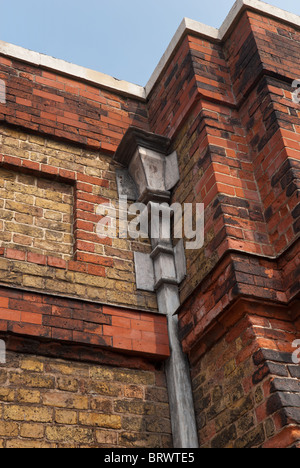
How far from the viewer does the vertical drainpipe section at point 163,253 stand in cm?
381

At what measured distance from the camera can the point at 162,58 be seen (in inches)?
224

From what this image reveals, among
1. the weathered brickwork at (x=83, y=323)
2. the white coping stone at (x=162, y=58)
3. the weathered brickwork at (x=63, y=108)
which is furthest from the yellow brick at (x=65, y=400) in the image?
the white coping stone at (x=162, y=58)

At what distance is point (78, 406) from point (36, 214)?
1.65 m

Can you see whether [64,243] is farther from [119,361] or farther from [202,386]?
[202,386]

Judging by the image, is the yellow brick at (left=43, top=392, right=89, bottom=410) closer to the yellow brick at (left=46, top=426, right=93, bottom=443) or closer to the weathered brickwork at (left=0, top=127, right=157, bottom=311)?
the yellow brick at (left=46, top=426, right=93, bottom=443)

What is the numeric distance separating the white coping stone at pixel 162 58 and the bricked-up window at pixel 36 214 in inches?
55.1

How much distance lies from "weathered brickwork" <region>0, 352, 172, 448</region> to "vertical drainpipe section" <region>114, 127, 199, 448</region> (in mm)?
141

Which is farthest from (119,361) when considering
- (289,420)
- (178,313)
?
(289,420)

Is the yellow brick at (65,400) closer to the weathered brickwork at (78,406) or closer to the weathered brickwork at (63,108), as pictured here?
the weathered brickwork at (78,406)

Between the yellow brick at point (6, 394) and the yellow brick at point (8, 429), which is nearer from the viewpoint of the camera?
the yellow brick at point (8, 429)

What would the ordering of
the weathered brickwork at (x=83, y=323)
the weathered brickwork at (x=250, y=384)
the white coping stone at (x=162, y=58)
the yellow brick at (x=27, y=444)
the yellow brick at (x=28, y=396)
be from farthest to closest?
the white coping stone at (x=162, y=58)
the weathered brickwork at (x=83, y=323)
the yellow brick at (x=28, y=396)
the yellow brick at (x=27, y=444)
the weathered brickwork at (x=250, y=384)

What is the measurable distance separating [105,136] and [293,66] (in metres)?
1.86

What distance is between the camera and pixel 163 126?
534cm

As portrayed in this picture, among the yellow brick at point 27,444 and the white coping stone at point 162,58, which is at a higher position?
the white coping stone at point 162,58
